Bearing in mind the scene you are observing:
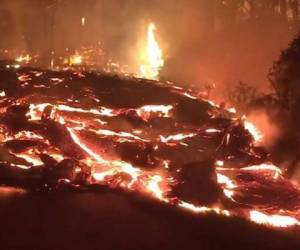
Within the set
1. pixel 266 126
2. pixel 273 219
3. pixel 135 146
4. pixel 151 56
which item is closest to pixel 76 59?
pixel 151 56

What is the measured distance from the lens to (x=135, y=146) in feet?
34.7

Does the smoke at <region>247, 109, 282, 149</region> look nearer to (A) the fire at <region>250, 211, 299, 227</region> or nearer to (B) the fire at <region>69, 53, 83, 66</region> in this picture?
(A) the fire at <region>250, 211, 299, 227</region>

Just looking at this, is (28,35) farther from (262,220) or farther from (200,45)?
(262,220)

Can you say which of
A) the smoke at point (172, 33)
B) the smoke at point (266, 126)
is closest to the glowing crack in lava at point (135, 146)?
the smoke at point (266, 126)

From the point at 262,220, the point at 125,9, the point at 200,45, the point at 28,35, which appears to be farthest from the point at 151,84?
the point at 125,9

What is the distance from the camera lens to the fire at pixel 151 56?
98.8 feet

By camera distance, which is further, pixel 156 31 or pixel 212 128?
pixel 156 31

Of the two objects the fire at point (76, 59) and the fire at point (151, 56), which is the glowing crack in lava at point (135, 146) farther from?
the fire at point (151, 56)

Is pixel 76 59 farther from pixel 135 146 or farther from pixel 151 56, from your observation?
pixel 135 146

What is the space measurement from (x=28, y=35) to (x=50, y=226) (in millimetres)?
22660

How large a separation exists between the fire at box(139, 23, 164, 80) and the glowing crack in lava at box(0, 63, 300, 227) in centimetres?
1519

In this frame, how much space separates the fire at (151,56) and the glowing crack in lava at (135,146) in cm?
1519

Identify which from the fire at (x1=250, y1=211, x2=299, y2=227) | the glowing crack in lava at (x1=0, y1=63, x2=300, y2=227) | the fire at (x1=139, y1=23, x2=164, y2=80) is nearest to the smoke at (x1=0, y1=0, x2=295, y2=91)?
the fire at (x1=139, y1=23, x2=164, y2=80)

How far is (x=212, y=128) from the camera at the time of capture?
12750mm
